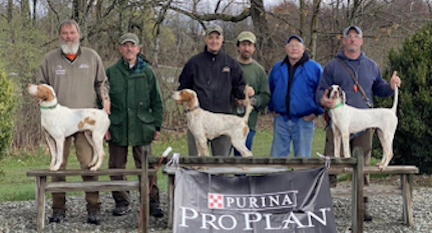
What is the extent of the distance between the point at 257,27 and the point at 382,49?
13.2 feet

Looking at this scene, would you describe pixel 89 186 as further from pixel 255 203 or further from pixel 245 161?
pixel 255 203


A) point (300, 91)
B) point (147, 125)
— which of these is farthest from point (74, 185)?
point (300, 91)

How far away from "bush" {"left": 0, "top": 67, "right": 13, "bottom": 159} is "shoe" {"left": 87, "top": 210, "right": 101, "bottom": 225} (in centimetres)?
282

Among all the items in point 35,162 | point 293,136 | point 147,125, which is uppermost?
point 147,125

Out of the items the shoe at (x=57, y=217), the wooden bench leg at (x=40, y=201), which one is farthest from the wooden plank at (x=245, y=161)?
the shoe at (x=57, y=217)

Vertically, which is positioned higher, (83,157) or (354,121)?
(354,121)

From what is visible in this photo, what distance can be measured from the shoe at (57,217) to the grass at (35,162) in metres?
2.13

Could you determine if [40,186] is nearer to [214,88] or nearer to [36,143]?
[214,88]

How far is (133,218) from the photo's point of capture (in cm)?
648

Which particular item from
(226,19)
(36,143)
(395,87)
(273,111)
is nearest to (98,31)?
(36,143)

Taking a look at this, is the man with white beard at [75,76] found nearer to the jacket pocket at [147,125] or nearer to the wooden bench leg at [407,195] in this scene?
the jacket pocket at [147,125]

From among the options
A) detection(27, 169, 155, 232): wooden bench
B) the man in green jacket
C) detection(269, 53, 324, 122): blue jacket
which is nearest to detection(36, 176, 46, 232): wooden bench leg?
detection(27, 169, 155, 232): wooden bench

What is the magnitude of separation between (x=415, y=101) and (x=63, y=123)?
5.21 m

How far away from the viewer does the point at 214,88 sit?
5.95 m
